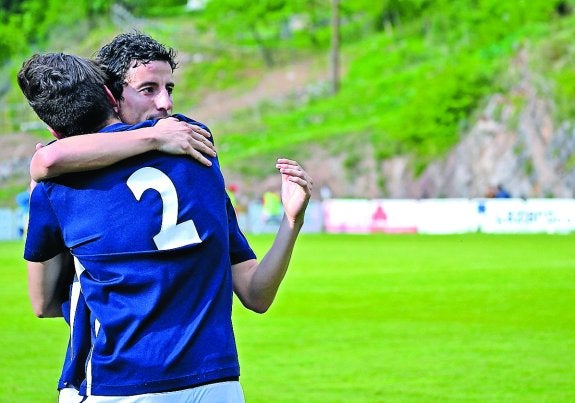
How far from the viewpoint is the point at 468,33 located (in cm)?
7231

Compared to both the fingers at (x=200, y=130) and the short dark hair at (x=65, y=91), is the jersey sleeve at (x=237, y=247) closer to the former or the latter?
the fingers at (x=200, y=130)

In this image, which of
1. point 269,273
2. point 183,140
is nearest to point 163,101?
point 183,140

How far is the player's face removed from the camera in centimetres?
444

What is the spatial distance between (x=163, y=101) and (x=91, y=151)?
1.64ft

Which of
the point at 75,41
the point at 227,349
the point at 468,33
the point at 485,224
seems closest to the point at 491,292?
the point at 227,349

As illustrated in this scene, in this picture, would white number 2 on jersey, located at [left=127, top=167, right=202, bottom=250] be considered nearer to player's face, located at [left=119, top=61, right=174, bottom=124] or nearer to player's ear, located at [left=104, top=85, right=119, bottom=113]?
player's ear, located at [left=104, top=85, right=119, bottom=113]

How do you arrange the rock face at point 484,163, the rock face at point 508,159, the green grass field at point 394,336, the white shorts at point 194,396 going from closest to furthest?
the white shorts at point 194,396
the green grass field at point 394,336
the rock face at point 508,159
the rock face at point 484,163

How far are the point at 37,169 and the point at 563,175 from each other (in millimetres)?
46676

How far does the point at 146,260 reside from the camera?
401 cm

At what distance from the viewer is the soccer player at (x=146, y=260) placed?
397cm

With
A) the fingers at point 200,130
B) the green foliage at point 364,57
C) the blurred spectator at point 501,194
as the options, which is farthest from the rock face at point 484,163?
the fingers at point 200,130

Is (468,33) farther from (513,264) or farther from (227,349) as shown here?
(227,349)

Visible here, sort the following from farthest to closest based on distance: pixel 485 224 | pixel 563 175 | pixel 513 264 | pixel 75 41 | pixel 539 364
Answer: pixel 75 41 < pixel 563 175 < pixel 485 224 < pixel 513 264 < pixel 539 364

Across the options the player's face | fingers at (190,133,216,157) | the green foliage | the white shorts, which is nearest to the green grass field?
the player's face
